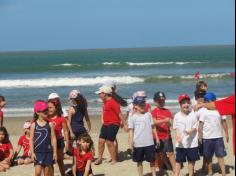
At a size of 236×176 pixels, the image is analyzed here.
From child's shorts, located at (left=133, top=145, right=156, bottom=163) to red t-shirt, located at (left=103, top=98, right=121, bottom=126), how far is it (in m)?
1.49

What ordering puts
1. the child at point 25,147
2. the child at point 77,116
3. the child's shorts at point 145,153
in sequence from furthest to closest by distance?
the child at point 25,147, the child at point 77,116, the child's shorts at point 145,153

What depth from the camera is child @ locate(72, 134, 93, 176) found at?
7582mm

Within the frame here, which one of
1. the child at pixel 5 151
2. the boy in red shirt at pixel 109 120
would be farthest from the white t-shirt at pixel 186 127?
the child at pixel 5 151

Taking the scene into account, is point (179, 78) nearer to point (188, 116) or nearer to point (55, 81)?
point (55, 81)

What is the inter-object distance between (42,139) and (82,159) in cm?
81

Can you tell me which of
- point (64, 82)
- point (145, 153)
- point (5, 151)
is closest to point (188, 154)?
point (145, 153)

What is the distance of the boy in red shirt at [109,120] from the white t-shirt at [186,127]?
1549 mm

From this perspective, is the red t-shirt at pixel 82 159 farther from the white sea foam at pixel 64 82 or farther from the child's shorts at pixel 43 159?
the white sea foam at pixel 64 82

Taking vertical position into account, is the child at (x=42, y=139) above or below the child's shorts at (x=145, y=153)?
above

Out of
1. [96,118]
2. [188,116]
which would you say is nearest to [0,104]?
[188,116]

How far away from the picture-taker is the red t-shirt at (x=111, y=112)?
894 centimetres

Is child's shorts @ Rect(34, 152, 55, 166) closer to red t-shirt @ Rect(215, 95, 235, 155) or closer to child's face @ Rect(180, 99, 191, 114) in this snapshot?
child's face @ Rect(180, 99, 191, 114)

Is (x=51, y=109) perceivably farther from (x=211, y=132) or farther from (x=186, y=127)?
(x=211, y=132)

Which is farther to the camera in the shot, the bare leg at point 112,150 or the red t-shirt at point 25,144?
the red t-shirt at point 25,144
